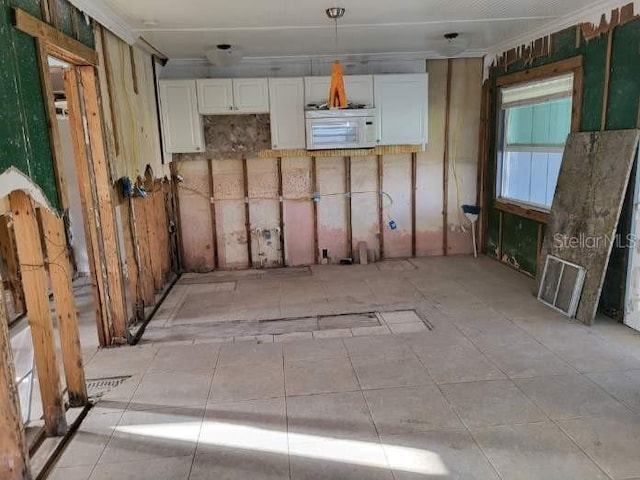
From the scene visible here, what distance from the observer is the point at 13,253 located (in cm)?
509

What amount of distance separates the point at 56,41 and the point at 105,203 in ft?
4.12

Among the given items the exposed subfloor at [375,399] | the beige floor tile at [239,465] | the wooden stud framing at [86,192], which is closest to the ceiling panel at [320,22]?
the wooden stud framing at [86,192]

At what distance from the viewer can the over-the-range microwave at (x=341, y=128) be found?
5.87 m

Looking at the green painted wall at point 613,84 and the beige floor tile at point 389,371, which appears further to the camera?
the green painted wall at point 613,84

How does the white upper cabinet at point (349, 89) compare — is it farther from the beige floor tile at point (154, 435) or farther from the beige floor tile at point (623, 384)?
the beige floor tile at point (154, 435)

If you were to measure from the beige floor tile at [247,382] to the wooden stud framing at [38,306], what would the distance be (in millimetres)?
915

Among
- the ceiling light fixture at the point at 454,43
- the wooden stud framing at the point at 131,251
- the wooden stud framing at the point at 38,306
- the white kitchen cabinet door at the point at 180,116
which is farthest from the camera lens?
the white kitchen cabinet door at the point at 180,116

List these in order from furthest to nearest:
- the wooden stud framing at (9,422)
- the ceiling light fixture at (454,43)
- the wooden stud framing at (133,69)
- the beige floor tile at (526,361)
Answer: the ceiling light fixture at (454,43) → the wooden stud framing at (133,69) → the beige floor tile at (526,361) → the wooden stud framing at (9,422)

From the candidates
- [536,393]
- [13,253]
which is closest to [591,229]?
[536,393]

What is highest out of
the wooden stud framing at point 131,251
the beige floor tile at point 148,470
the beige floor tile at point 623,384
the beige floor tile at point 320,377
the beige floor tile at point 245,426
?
the wooden stud framing at point 131,251

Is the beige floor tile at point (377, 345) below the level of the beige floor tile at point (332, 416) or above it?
above

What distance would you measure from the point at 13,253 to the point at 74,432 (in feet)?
10.2

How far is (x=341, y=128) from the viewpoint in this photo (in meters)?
5.96

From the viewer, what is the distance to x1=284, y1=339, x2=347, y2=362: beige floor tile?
3.69 metres
